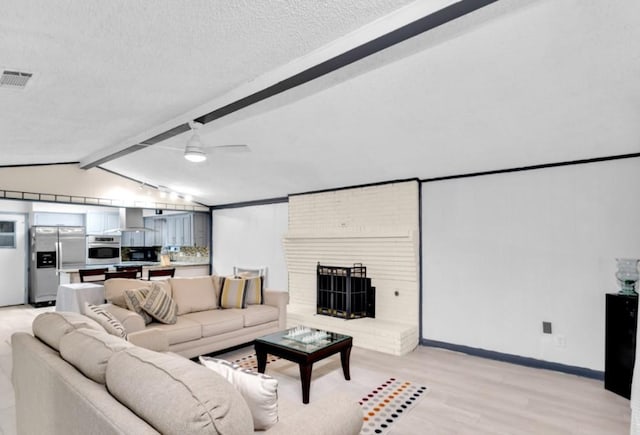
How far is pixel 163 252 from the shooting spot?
9.28 m

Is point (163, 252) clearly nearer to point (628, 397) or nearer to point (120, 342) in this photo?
point (120, 342)

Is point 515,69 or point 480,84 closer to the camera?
point 515,69

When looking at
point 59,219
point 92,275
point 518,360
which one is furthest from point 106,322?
point 59,219

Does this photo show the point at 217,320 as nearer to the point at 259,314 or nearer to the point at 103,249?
the point at 259,314

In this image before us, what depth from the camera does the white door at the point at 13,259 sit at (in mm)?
7574

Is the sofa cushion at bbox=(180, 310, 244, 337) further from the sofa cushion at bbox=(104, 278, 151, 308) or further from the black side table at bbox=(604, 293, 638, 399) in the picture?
the black side table at bbox=(604, 293, 638, 399)

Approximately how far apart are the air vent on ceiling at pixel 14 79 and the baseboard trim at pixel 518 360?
4.91m

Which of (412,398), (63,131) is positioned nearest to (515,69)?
(412,398)

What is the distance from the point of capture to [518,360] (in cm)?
420

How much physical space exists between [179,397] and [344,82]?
2.55m

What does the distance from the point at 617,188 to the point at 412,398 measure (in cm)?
288

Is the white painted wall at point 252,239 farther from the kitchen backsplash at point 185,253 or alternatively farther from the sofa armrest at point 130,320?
the sofa armrest at point 130,320

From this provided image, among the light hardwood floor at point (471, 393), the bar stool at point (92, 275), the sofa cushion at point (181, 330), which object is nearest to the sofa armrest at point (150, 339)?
the sofa cushion at point (181, 330)

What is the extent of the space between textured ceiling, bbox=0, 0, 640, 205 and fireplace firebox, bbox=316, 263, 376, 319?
1.45 m
